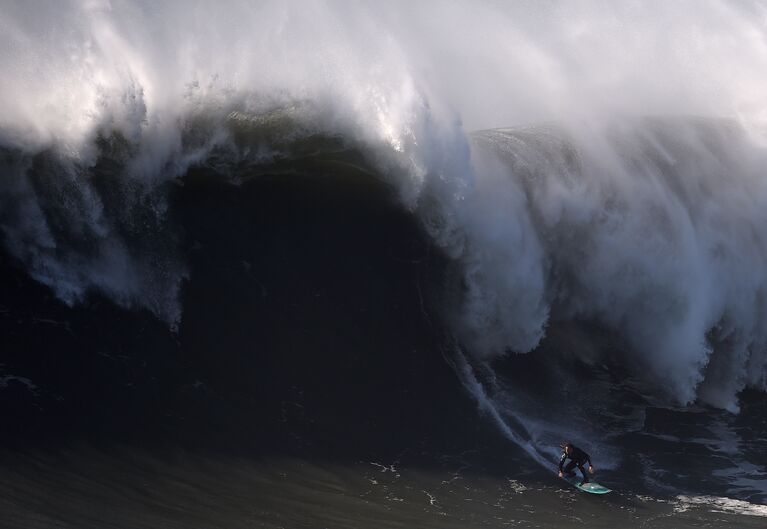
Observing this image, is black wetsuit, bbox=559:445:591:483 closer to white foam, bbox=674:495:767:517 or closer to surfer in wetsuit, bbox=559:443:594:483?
surfer in wetsuit, bbox=559:443:594:483

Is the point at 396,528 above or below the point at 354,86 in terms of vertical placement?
below

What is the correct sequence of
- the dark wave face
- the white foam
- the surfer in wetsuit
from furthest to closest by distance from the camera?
the surfer in wetsuit, the white foam, the dark wave face

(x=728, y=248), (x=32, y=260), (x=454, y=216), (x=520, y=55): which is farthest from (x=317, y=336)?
(x=520, y=55)

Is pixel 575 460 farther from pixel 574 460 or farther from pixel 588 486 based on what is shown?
pixel 588 486

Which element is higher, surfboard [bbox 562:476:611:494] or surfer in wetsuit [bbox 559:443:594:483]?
surfer in wetsuit [bbox 559:443:594:483]

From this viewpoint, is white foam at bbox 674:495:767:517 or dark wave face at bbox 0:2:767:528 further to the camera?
white foam at bbox 674:495:767:517

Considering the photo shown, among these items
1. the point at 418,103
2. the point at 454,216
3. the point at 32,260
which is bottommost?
the point at 32,260

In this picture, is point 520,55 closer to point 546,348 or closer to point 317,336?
point 546,348

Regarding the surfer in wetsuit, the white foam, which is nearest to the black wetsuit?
the surfer in wetsuit

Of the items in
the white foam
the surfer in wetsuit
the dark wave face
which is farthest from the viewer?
the surfer in wetsuit
